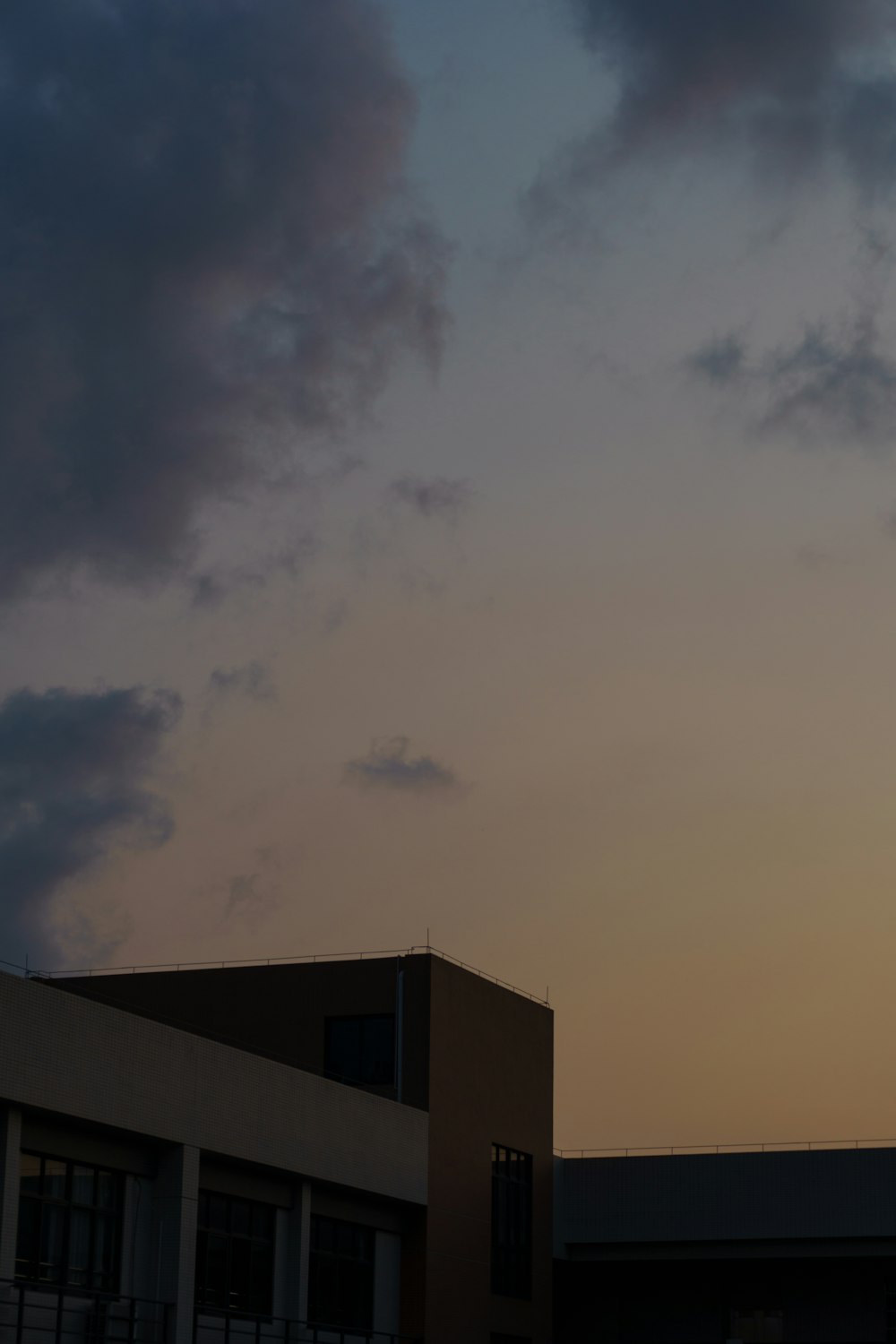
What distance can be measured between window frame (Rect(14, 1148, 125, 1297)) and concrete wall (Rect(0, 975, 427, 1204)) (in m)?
1.11

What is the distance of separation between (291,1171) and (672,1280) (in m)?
19.7

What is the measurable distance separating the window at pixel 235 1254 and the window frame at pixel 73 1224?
269 centimetres

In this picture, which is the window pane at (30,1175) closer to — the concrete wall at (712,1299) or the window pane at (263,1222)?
the window pane at (263,1222)

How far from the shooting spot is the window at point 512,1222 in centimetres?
5022

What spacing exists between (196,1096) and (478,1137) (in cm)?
1313

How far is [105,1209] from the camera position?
36594 mm

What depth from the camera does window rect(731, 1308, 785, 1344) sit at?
55.4 metres

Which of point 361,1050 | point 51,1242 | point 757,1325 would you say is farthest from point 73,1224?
point 757,1325

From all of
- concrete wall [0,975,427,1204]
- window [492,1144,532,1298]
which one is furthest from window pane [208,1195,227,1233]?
window [492,1144,532,1298]

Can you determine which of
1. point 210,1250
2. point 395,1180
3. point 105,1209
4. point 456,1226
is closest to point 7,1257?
point 105,1209

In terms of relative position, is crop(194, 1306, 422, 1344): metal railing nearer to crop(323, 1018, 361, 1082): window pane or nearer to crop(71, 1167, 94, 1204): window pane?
crop(71, 1167, 94, 1204): window pane

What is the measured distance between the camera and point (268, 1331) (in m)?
40.9

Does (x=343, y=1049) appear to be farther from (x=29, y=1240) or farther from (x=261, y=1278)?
(x=29, y=1240)

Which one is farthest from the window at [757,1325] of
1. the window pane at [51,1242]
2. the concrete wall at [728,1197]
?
the window pane at [51,1242]
